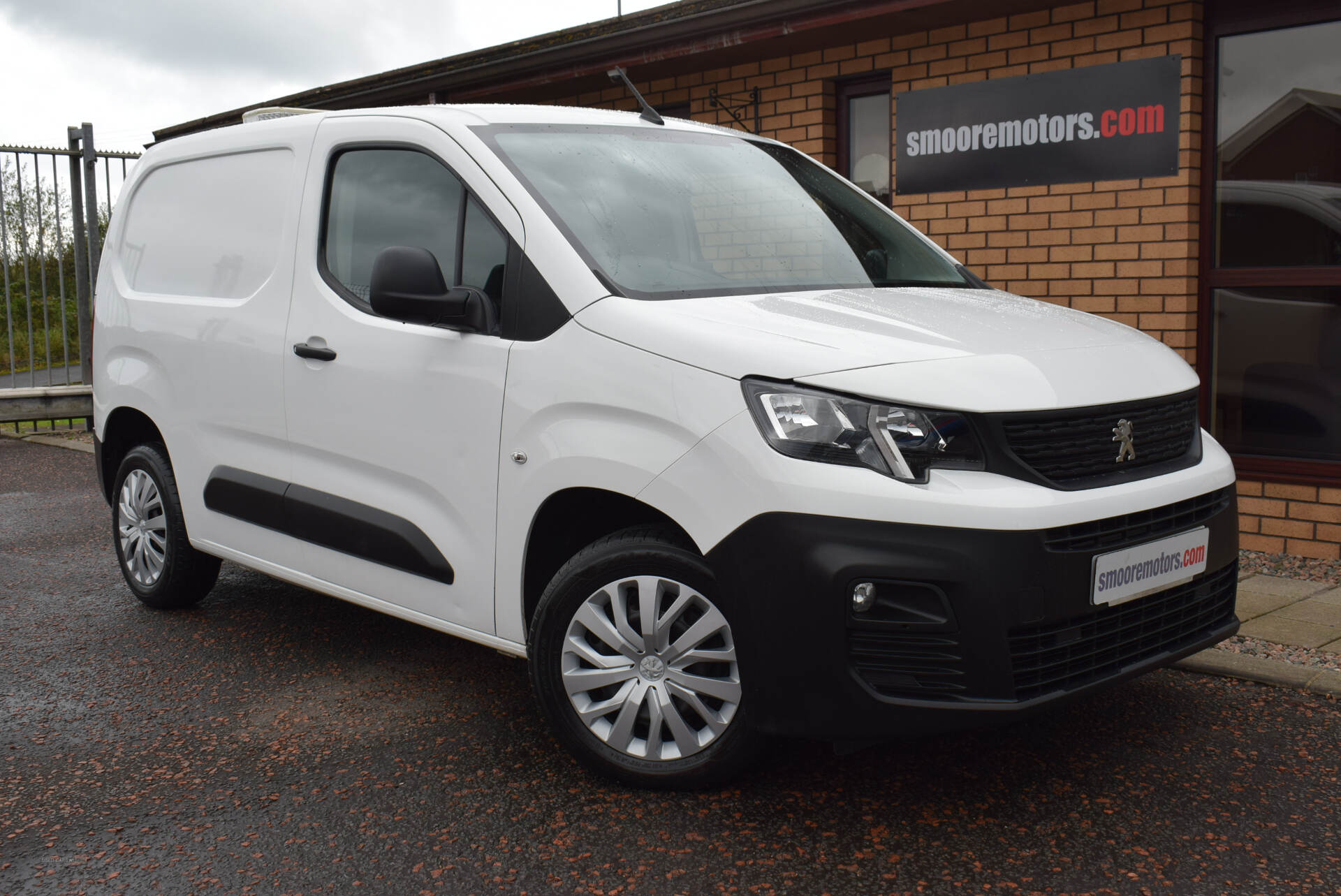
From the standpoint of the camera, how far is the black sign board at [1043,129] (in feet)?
20.7

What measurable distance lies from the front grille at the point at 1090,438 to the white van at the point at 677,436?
0.4 inches

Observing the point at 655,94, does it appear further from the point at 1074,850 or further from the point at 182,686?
the point at 1074,850

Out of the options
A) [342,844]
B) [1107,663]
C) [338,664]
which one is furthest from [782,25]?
[342,844]

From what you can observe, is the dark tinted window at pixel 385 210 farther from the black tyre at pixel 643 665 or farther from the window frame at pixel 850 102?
the window frame at pixel 850 102

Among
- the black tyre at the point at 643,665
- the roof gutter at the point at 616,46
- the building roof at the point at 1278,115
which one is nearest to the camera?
the black tyre at the point at 643,665

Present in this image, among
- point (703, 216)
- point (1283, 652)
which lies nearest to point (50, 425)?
point (703, 216)

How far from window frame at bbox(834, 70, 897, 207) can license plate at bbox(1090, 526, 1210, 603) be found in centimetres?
457

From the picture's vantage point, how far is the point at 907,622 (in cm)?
288

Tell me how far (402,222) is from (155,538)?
2196 millimetres

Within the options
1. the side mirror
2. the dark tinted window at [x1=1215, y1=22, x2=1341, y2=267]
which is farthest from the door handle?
→ the dark tinted window at [x1=1215, y1=22, x2=1341, y2=267]

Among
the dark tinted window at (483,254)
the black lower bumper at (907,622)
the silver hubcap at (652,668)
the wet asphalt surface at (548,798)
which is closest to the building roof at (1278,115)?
the wet asphalt surface at (548,798)

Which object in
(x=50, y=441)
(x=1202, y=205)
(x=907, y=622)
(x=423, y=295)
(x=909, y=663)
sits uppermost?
(x=1202, y=205)

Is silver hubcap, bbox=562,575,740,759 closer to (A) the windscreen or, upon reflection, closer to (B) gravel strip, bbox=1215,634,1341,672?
(A) the windscreen

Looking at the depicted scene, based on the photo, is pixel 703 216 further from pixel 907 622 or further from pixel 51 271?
pixel 51 271
